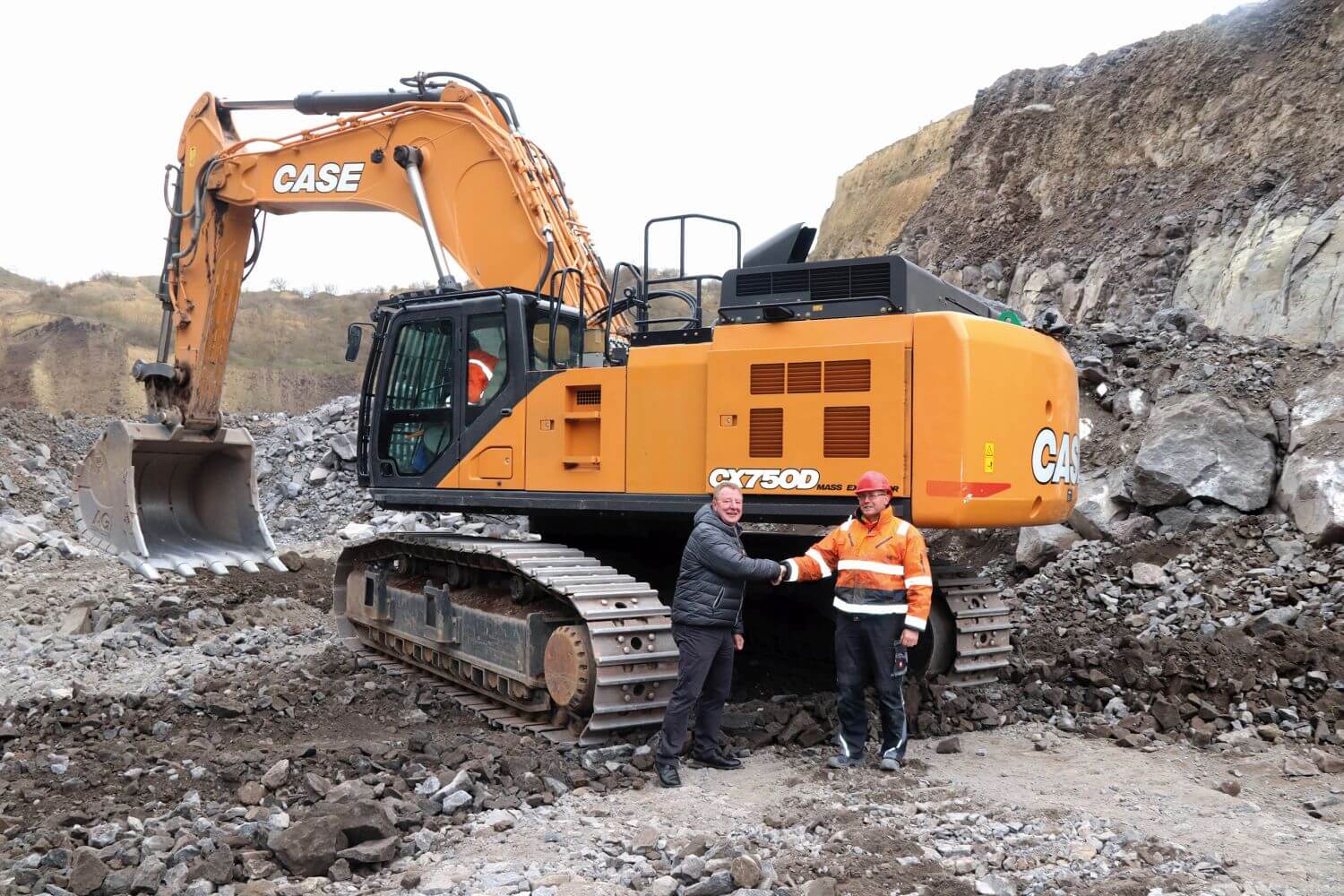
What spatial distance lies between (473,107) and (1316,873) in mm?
7062

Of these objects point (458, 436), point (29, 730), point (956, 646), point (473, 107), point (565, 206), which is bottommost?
point (29, 730)

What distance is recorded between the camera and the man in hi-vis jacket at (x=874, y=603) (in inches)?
228

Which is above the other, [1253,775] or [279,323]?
[279,323]

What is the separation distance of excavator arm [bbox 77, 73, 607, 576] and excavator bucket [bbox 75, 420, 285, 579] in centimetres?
1

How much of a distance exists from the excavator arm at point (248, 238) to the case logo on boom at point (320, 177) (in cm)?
1

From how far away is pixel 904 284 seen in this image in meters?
6.22

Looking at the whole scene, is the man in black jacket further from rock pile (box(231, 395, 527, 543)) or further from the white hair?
rock pile (box(231, 395, 527, 543))

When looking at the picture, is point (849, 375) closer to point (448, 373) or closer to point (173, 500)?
point (448, 373)

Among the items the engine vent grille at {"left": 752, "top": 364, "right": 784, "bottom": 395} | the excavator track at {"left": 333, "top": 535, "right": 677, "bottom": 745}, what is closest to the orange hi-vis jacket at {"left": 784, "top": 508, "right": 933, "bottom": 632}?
the engine vent grille at {"left": 752, "top": 364, "right": 784, "bottom": 395}

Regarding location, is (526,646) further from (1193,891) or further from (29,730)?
(1193,891)

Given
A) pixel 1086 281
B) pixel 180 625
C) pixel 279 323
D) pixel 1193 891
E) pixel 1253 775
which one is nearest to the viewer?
pixel 1193 891

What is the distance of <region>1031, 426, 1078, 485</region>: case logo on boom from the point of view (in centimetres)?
637

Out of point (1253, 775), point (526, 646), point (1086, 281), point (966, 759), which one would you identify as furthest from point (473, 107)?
point (1086, 281)

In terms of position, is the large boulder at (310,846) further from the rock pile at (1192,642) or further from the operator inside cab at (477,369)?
the rock pile at (1192,642)
